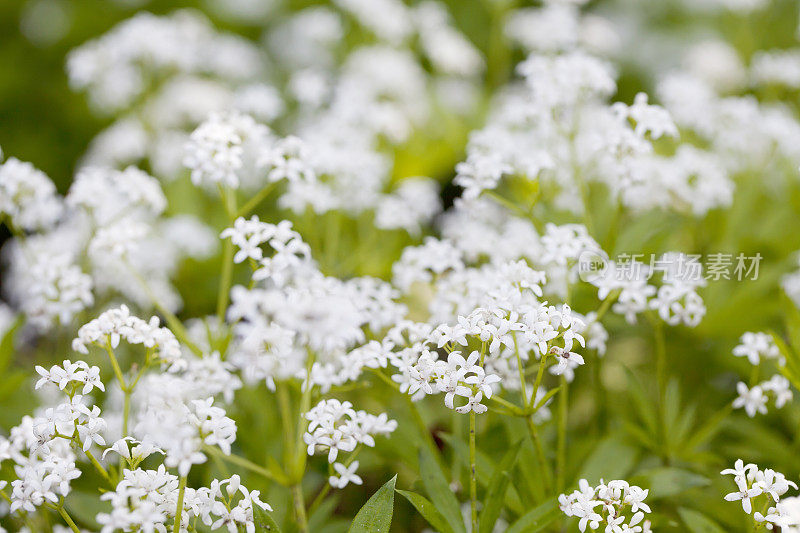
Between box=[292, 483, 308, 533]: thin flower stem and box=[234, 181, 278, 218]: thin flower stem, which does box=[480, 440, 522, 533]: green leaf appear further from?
box=[234, 181, 278, 218]: thin flower stem

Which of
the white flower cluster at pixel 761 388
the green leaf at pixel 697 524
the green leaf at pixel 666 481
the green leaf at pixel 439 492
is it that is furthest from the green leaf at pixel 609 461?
the green leaf at pixel 439 492

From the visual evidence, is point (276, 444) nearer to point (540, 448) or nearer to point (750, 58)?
point (540, 448)

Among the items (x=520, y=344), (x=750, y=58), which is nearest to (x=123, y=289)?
(x=520, y=344)

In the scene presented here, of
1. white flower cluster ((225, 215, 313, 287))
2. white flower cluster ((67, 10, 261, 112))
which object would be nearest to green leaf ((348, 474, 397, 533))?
white flower cluster ((225, 215, 313, 287))

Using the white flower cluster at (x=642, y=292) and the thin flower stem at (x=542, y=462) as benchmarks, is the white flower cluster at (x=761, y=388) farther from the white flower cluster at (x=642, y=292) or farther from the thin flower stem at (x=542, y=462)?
the thin flower stem at (x=542, y=462)

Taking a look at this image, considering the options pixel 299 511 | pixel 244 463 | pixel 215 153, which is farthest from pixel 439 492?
pixel 215 153

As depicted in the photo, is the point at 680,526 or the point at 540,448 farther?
the point at 680,526

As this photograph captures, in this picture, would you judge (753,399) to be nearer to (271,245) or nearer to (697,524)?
(697,524)
